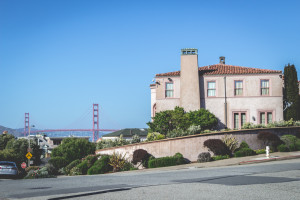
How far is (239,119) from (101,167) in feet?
47.5

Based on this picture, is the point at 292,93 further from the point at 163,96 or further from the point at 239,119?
the point at 163,96

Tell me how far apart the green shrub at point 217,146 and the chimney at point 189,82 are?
24.8 ft

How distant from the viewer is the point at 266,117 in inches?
1455

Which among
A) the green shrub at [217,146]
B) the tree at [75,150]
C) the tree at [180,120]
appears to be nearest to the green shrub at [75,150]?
the tree at [75,150]

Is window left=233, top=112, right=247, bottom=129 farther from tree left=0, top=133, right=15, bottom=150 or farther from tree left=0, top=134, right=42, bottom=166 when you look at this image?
tree left=0, top=133, right=15, bottom=150

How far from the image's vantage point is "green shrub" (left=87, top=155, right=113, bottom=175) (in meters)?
32.3

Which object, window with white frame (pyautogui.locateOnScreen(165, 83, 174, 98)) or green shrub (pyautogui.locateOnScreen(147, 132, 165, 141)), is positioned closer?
green shrub (pyautogui.locateOnScreen(147, 132, 165, 141))

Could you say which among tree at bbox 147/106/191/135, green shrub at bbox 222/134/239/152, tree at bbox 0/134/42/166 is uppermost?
tree at bbox 147/106/191/135

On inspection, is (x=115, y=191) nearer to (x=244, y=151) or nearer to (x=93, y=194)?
(x=93, y=194)

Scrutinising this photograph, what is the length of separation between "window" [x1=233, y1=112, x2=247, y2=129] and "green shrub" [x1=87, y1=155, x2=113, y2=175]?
1328 centimetres

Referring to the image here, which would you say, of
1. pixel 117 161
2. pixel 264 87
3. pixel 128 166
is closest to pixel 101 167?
pixel 117 161

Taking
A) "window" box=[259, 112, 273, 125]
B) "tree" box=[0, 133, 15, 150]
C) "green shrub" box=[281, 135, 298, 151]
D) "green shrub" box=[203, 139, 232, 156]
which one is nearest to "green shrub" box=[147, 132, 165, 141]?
"green shrub" box=[203, 139, 232, 156]

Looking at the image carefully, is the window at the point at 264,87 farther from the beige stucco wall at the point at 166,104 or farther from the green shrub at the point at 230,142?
the green shrub at the point at 230,142

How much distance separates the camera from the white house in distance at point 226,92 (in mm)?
37219
